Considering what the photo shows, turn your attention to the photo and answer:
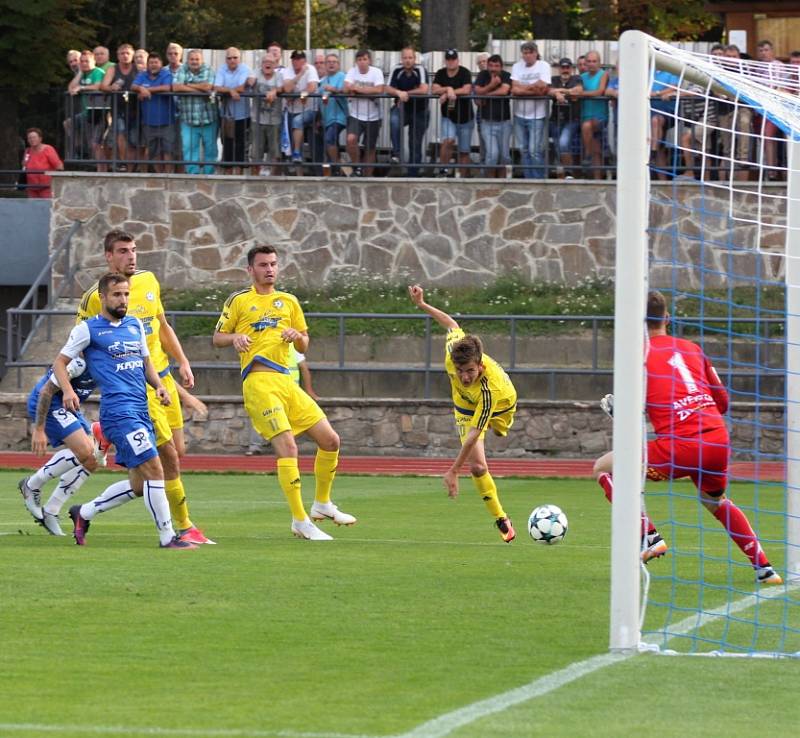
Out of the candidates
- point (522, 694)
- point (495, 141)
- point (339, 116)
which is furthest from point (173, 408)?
point (495, 141)

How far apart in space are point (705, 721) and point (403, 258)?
21.0 m

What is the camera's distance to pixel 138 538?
1288cm

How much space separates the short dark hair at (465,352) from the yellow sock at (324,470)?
127 cm

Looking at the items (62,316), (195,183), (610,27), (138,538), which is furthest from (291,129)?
(138,538)

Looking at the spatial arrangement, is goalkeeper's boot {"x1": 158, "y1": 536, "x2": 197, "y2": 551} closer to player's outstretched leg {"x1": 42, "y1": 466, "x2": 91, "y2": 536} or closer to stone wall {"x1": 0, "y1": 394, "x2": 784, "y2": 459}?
player's outstretched leg {"x1": 42, "y1": 466, "x2": 91, "y2": 536}

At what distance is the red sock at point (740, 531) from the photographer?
418 inches

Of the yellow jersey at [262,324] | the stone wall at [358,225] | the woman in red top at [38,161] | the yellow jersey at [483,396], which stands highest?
the woman in red top at [38,161]

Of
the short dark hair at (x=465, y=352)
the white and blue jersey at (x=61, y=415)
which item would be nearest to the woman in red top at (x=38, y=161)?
the white and blue jersey at (x=61, y=415)

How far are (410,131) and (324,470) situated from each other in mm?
13886

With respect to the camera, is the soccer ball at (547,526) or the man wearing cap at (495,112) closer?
the soccer ball at (547,526)

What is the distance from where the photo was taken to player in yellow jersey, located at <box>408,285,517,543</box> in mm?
12883

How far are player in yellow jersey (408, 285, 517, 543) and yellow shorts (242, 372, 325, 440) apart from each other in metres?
1.11

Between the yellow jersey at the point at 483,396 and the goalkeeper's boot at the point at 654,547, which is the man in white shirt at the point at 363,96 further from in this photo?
the goalkeeper's boot at the point at 654,547

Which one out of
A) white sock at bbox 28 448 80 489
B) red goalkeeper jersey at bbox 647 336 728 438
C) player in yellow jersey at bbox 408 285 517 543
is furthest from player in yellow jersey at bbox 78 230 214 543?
red goalkeeper jersey at bbox 647 336 728 438
